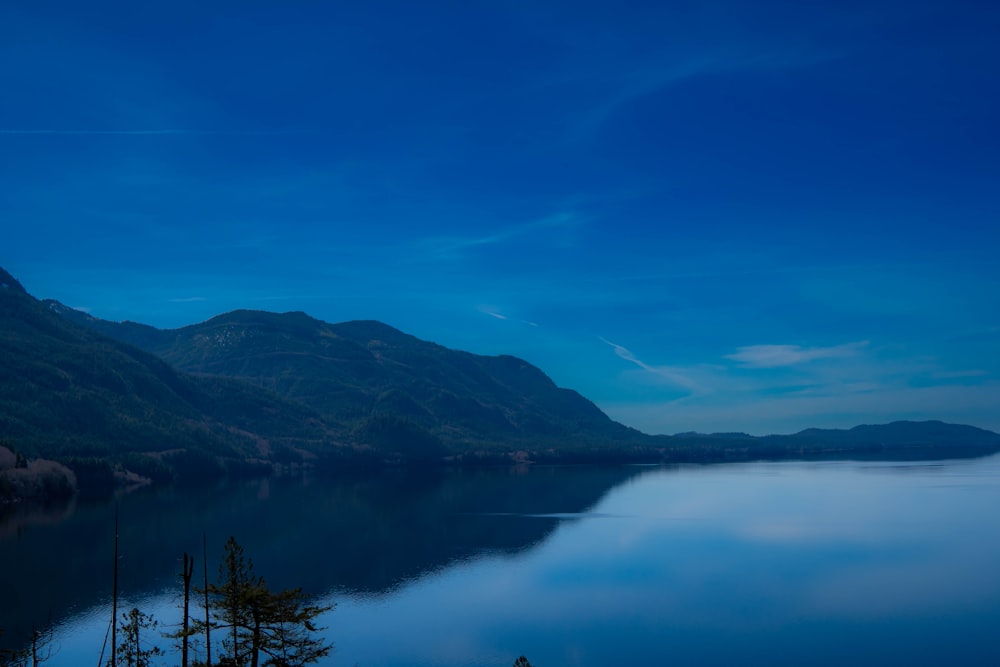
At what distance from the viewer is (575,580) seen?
103375 millimetres

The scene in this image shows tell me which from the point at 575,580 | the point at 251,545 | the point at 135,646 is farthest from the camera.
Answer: the point at 251,545

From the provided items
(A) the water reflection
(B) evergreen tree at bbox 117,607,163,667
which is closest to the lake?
(A) the water reflection

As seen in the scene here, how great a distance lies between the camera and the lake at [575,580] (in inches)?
2815

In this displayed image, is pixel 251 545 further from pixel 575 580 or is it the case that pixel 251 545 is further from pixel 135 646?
pixel 135 646

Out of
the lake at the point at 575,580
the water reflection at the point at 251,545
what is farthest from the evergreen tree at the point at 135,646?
the water reflection at the point at 251,545

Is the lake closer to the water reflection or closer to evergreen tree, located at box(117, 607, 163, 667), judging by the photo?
the water reflection

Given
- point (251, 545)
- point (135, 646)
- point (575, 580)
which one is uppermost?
point (135, 646)

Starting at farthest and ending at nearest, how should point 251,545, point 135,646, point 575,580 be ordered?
point 251,545
point 575,580
point 135,646

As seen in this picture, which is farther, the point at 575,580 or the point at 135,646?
the point at 575,580

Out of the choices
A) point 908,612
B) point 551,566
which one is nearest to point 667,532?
point 551,566

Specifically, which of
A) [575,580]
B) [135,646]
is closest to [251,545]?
[575,580]

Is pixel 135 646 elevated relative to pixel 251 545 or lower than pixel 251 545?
elevated

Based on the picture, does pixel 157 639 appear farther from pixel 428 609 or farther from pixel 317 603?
pixel 428 609

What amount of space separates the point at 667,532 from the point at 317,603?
75632mm
